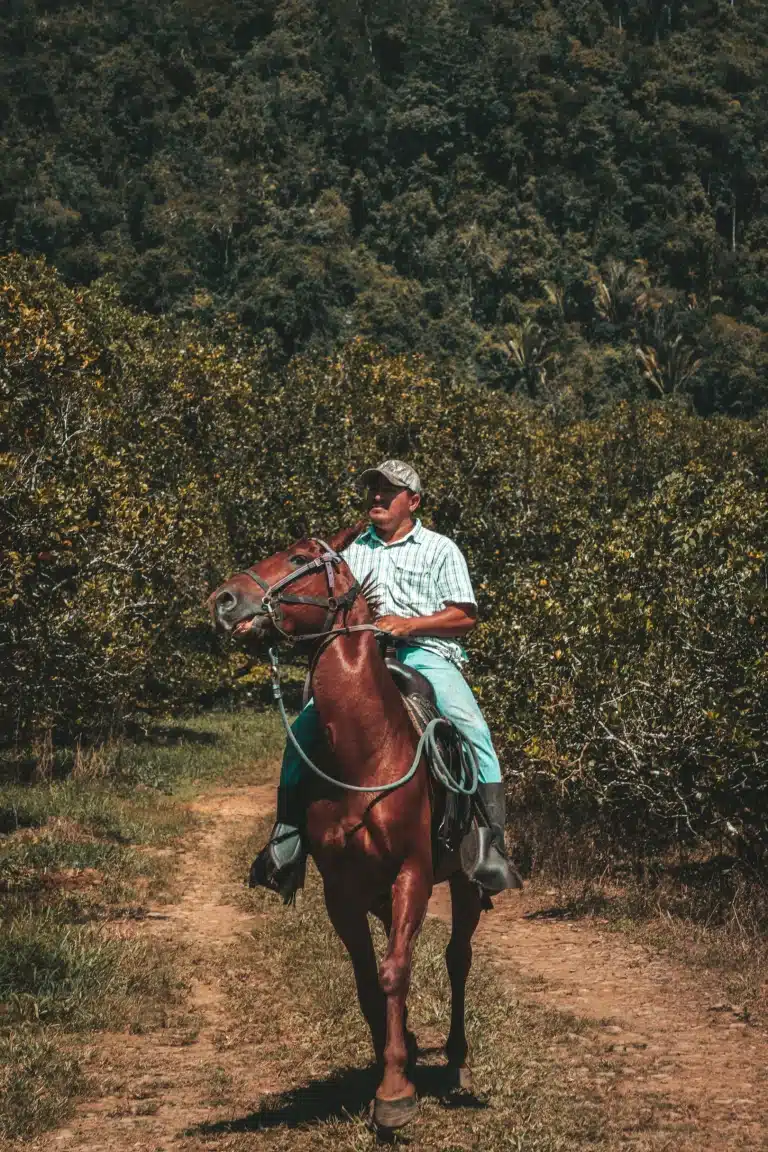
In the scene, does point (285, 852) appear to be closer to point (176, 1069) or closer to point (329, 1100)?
point (329, 1100)

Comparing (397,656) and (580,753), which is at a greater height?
(397,656)

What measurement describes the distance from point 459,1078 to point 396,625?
2.65 metres

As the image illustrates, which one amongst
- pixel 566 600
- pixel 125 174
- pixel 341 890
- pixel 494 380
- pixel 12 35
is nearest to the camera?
pixel 341 890

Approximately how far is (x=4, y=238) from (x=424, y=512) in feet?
216

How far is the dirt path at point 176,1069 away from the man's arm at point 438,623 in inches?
109

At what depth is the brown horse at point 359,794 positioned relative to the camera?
606cm

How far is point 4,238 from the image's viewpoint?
85.2 m

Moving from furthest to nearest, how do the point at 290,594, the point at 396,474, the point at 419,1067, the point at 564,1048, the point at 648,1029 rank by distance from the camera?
the point at 648,1029, the point at 564,1048, the point at 419,1067, the point at 396,474, the point at 290,594

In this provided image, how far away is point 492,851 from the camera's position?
7020 millimetres

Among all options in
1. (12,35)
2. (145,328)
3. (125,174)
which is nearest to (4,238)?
(125,174)

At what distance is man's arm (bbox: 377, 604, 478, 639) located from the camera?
257 inches

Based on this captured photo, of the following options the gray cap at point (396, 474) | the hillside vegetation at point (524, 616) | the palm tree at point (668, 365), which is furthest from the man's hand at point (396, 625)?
the palm tree at point (668, 365)

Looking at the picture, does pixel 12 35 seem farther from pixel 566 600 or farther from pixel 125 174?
pixel 566 600

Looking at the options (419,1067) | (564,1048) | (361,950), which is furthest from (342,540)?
(564,1048)
